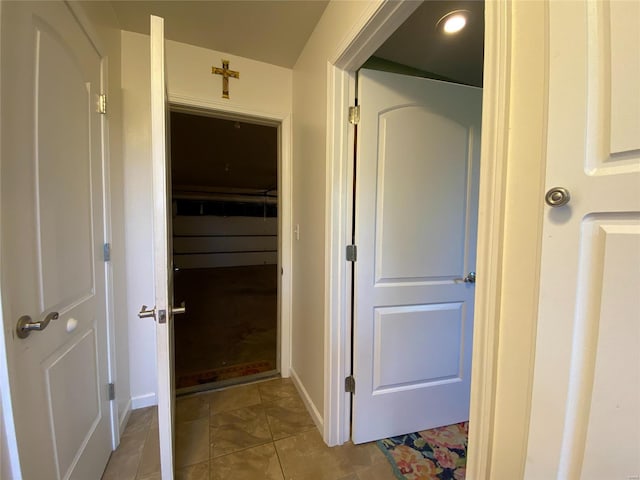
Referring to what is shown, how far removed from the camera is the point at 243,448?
1511mm

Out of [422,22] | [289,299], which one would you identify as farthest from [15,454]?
[422,22]

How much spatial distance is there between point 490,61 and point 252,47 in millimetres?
1746

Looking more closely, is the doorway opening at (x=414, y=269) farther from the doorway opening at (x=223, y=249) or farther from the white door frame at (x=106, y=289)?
the white door frame at (x=106, y=289)

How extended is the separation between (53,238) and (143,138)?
1046 millimetres

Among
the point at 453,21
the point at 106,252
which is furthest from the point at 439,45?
the point at 106,252

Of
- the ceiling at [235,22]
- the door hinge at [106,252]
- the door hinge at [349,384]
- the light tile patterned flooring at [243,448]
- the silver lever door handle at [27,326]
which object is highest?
the ceiling at [235,22]

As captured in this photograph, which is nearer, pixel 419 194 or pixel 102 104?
pixel 102 104

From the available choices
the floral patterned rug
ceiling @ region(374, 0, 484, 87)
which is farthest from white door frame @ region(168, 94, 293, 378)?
the floral patterned rug

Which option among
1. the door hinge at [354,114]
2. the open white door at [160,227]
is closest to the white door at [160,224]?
the open white door at [160,227]

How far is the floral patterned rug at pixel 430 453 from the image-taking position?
54.3 inches

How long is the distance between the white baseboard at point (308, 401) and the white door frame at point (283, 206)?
0.35 ft

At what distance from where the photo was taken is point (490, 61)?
0.64m

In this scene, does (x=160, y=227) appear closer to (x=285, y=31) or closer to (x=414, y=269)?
(x=414, y=269)

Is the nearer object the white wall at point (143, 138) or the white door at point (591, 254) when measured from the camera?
the white door at point (591, 254)
